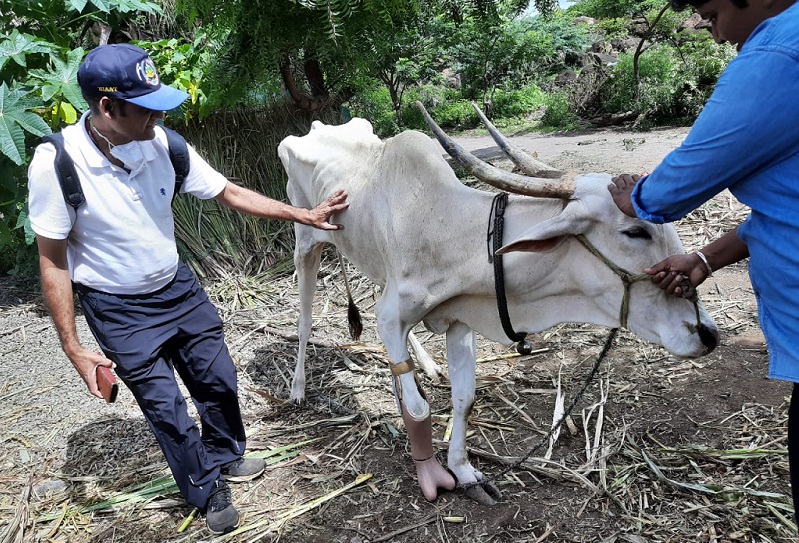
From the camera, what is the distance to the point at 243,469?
3.28m

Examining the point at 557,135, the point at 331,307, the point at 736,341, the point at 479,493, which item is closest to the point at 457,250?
the point at 479,493

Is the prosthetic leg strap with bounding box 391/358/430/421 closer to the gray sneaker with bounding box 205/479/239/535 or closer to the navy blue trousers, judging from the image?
the navy blue trousers

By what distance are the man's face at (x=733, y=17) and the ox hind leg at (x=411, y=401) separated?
1664 millimetres

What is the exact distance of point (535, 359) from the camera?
4121mm

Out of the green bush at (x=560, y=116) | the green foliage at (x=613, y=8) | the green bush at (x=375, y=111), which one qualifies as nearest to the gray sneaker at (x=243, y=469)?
the green bush at (x=375, y=111)

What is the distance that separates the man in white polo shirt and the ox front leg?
2.61 feet

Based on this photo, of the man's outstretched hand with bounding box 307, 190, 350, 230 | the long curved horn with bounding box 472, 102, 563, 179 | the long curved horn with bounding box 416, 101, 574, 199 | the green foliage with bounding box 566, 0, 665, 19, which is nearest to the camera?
the long curved horn with bounding box 416, 101, 574, 199

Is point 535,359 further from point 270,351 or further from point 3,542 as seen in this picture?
point 3,542

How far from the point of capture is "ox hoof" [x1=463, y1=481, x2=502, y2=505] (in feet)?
9.45

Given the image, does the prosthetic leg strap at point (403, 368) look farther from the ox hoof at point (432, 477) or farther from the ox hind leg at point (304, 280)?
the ox hind leg at point (304, 280)

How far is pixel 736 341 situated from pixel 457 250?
87.9 inches

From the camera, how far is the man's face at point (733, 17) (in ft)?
4.89

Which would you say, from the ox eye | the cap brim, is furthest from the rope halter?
the cap brim

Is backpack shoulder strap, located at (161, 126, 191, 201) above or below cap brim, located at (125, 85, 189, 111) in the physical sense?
below
